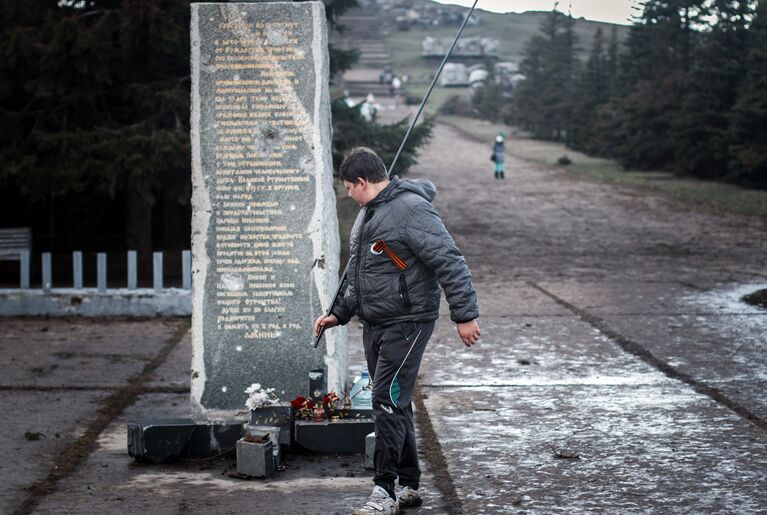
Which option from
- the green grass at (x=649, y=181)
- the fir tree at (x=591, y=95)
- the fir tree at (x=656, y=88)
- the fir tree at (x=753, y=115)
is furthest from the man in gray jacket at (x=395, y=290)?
the fir tree at (x=591, y=95)

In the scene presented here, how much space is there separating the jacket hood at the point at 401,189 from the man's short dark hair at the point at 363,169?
0.07m

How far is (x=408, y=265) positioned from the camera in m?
5.45

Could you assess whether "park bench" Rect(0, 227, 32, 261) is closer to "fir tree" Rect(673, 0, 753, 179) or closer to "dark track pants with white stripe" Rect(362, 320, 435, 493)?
"dark track pants with white stripe" Rect(362, 320, 435, 493)

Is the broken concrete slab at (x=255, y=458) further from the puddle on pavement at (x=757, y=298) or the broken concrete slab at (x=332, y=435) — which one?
the puddle on pavement at (x=757, y=298)

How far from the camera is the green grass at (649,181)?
80.1ft

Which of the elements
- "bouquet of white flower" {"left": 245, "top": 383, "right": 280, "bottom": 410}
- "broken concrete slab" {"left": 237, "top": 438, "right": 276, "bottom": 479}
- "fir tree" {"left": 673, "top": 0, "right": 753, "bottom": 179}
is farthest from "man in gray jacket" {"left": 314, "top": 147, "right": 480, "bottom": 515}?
"fir tree" {"left": 673, "top": 0, "right": 753, "bottom": 179}

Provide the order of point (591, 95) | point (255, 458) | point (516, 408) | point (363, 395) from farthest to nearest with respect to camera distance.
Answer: point (591, 95)
point (516, 408)
point (363, 395)
point (255, 458)

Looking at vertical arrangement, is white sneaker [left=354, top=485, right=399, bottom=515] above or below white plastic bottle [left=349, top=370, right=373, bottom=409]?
below

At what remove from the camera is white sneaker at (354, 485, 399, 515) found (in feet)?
17.3

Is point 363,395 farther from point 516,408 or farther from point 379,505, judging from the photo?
point 379,505

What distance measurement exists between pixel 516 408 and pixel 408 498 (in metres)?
2.18

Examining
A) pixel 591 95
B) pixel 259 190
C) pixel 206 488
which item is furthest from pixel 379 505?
pixel 591 95

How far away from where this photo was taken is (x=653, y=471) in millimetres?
6078

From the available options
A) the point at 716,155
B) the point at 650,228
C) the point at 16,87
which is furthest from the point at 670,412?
the point at 716,155
